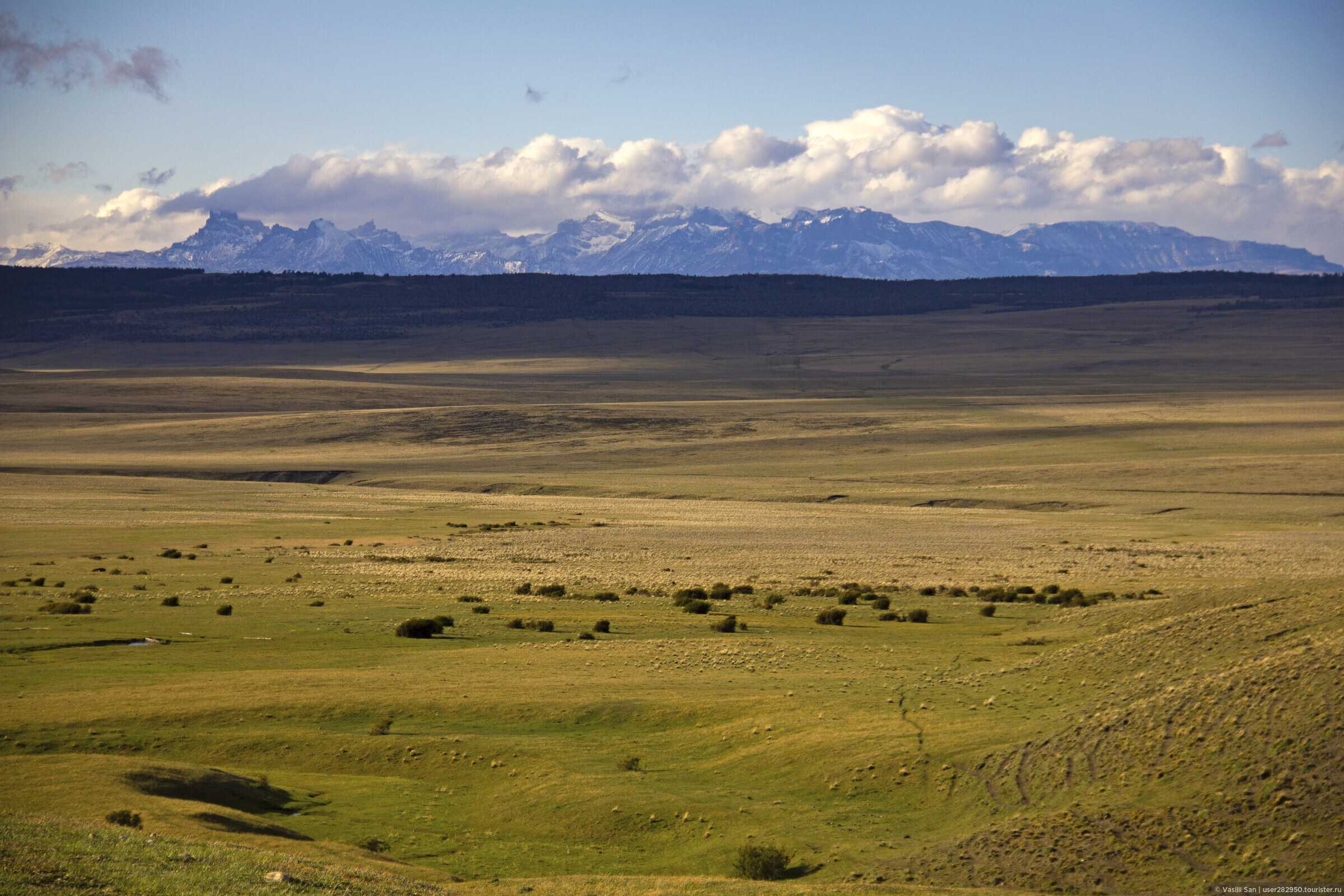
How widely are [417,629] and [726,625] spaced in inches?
Result: 310

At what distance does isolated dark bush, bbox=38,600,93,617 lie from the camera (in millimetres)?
32156

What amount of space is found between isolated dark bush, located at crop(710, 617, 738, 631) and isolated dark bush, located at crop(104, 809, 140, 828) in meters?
18.1

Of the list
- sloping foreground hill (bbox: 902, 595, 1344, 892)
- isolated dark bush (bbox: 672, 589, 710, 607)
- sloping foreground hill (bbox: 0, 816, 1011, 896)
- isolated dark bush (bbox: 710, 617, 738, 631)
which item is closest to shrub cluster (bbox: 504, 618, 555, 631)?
isolated dark bush (bbox: 710, 617, 738, 631)

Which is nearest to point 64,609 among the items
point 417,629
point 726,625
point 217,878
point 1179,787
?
point 417,629

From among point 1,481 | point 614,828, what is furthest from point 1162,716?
point 1,481

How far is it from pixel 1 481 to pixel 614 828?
71299 millimetres

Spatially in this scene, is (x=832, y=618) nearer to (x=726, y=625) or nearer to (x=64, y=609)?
(x=726, y=625)

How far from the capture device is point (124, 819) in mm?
14812

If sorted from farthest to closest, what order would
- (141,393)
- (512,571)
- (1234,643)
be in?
(141,393), (512,571), (1234,643)

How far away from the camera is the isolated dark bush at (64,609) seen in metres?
32.2

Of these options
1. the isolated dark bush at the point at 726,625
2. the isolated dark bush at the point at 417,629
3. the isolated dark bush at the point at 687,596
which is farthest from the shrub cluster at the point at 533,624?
the isolated dark bush at the point at 687,596

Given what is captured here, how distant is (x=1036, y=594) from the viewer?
3762cm

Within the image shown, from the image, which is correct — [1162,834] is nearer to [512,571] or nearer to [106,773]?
[106,773]

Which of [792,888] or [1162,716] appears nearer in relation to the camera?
[792,888]
